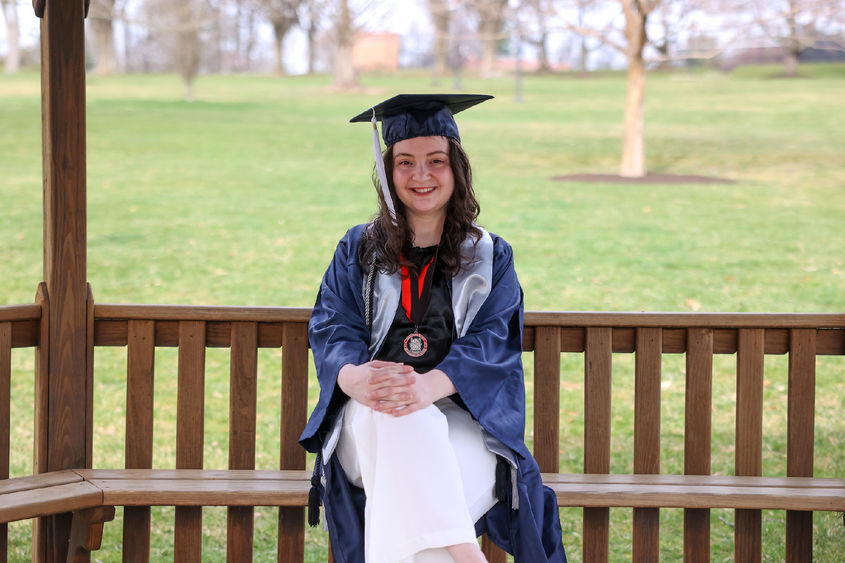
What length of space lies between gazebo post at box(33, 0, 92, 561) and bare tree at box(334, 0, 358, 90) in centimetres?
2773

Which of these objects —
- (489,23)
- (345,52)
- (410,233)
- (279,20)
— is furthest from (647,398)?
(279,20)

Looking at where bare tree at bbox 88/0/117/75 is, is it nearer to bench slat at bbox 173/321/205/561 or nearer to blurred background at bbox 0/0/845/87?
blurred background at bbox 0/0/845/87

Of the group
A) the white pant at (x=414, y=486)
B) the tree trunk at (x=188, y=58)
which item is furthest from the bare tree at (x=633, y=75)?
the tree trunk at (x=188, y=58)

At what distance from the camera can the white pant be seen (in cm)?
264

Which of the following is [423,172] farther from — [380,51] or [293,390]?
[380,51]

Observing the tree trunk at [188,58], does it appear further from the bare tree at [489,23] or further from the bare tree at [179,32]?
the bare tree at [489,23]

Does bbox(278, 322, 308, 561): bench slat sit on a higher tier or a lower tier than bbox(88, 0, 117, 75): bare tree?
lower

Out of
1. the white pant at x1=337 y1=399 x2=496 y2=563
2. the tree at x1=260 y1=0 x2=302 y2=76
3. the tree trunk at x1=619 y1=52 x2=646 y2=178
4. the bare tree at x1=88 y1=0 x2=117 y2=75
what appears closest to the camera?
the white pant at x1=337 y1=399 x2=496 y2=563

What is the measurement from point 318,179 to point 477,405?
12957mm

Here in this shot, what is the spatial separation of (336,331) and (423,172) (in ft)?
1.75

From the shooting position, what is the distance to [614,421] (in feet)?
A: 21.4

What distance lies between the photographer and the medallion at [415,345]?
307 cm

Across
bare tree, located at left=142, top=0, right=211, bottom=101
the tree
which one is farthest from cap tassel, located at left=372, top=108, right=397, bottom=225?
the tree

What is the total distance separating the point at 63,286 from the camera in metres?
3.46
